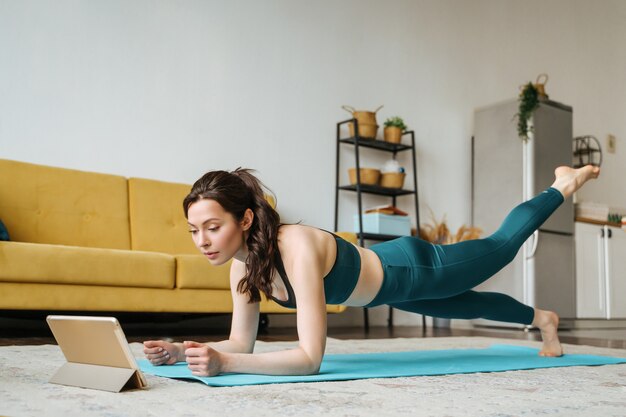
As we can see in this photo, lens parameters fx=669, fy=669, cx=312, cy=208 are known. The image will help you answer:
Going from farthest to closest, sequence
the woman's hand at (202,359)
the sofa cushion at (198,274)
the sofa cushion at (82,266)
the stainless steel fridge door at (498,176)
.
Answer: the stainless steel fridge door at (498,176) → the sofa cushion at (198,274) → the sofa cushion at (82,266) → the woman's hand at (202,359)

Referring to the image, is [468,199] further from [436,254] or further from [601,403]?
[601,403]

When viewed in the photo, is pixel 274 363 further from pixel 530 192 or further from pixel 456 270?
pixel 530 192

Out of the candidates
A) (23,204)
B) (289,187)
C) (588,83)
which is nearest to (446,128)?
(289,187)

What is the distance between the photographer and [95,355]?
147cm

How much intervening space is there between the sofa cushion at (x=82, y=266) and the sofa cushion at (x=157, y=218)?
23.3 inches

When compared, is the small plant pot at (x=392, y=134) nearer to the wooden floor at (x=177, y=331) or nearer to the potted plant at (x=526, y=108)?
the potted plant at (x=526, y=108)

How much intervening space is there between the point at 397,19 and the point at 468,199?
5.51 feet

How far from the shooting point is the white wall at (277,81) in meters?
4.00

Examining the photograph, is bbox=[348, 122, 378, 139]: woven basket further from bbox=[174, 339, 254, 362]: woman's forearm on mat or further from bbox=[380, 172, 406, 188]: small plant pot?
bbox=[174, 339, 254, 362]: woman's forearm on mat

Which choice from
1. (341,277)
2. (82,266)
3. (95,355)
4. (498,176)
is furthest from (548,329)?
(498,176)

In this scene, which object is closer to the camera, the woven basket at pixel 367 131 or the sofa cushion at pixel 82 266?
the sofa cushion at pixel 82 266

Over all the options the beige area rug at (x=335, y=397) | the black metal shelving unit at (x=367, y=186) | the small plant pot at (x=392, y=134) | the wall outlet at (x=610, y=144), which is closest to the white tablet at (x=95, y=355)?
the beige area rug at (x=335, y=397)

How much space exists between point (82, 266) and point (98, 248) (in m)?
0.39

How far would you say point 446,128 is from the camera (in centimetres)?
587
